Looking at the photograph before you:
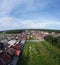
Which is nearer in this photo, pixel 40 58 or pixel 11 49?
pixel 40 58

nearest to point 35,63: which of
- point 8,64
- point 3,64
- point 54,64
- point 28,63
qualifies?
point 28,63

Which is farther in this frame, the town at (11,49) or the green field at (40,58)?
the green field at (40,58)

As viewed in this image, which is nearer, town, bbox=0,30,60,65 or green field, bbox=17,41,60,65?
town, bbox=0,30,60,65

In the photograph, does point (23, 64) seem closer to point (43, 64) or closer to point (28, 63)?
point (28, 63)

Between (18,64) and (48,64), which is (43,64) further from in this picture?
(18,64)

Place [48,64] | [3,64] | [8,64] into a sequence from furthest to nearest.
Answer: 1. [48,64]
2. [8,64]
3. [3,64]

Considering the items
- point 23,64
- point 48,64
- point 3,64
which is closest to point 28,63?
point 23,64

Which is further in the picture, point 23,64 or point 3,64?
point 23,64

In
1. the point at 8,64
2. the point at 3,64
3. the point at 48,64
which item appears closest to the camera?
the point at 3,64

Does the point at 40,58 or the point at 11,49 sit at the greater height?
the point at 11,49
